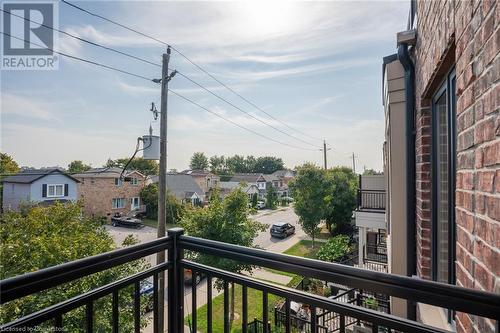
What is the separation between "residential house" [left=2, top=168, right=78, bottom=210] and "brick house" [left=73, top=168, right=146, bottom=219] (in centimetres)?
89

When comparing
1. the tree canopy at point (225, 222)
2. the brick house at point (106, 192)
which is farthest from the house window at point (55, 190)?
the tree canopy at point (225, 222)

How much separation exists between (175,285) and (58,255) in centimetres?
545

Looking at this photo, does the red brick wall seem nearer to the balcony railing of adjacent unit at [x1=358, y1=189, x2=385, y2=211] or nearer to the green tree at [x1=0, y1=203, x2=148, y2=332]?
the green tree at [x1=0, y1=203, x2=148, y2=332]

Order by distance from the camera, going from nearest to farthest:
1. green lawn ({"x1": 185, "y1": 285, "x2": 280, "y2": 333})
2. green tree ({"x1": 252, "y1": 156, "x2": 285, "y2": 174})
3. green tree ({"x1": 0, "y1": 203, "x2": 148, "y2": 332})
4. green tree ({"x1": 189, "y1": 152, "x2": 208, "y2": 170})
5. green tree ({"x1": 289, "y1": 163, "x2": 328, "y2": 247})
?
green tree ({"x1": 0, "y1": 203, "x2": 148, "y2": 332}) < green lawn ({"x1": 185, "y1": 285, "x2": 280, "y2": 333}) < green tree ({"x1": 289, "y1": 163, "x2": 328, "y2": 247}) < green tree ({"x1": 189, "y1": 152, "x2": 208, "y2": 170}) < green tree ({"x1": 252, "y1": 156, "x2": 285, "y2": 174})

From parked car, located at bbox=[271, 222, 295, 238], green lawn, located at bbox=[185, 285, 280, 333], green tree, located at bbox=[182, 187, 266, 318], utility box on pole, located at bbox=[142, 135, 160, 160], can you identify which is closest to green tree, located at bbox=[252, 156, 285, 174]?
parked car, located at bbox=[271, 222, 295, 238]

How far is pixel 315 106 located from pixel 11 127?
1239cm

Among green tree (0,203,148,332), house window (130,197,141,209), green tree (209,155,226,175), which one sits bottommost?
house window (130,197,141,209)

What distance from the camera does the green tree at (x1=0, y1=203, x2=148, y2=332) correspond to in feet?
15.2

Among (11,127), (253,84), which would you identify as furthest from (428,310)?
(253,84)

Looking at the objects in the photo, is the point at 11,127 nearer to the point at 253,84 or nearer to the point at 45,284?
the point at 45,284

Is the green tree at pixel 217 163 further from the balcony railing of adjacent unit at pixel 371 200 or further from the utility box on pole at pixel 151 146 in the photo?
the utility box on pole at pixel 151 146

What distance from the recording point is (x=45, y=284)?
3.05ft

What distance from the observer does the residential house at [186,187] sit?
29156 mm

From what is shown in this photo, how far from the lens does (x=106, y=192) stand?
20.9 metres
